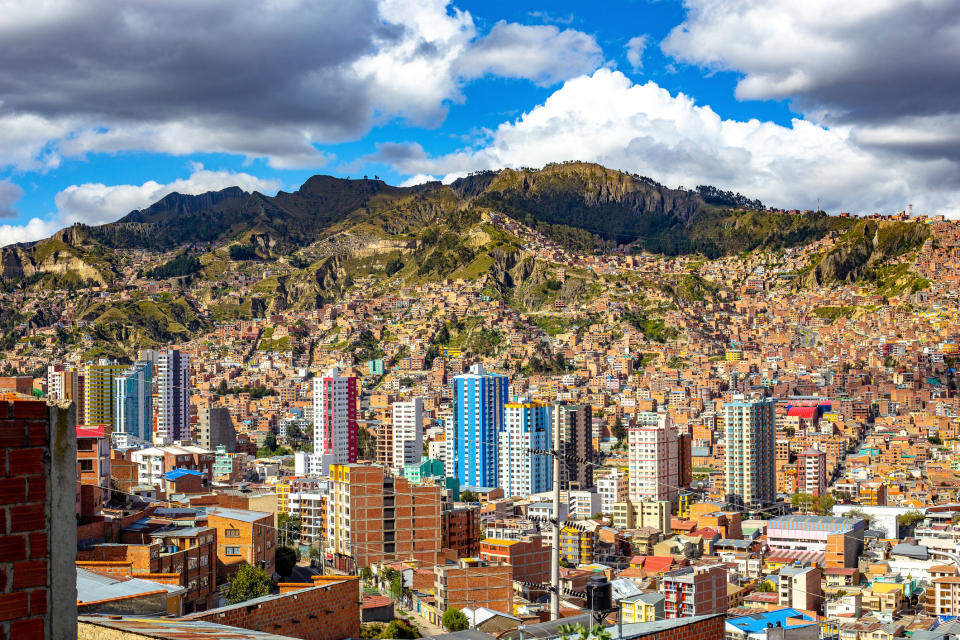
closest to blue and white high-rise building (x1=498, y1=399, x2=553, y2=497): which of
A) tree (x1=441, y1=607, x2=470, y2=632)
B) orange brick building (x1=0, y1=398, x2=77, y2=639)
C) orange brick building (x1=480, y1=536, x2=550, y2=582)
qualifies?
orange brick building (x1=480, y1=536, x2=550, y2=582)

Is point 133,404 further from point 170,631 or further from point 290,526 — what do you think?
point 170,631

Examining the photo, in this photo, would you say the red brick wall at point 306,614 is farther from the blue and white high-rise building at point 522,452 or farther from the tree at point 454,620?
the blue and white high-rise building at point 522,452

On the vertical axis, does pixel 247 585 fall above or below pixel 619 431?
above

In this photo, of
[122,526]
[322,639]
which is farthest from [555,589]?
[122,526]

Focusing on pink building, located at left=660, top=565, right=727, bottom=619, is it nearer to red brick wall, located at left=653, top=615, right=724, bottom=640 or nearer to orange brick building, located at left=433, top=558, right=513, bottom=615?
orange brick building, located at left=433, top=558, right=513, bottom=615

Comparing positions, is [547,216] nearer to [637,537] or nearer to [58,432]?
[637,537]

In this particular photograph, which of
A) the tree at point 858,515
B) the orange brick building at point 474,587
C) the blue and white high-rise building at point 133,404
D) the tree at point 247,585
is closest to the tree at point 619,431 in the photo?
the tree at point 858,515

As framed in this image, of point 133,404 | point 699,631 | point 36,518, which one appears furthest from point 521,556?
point 133,404
